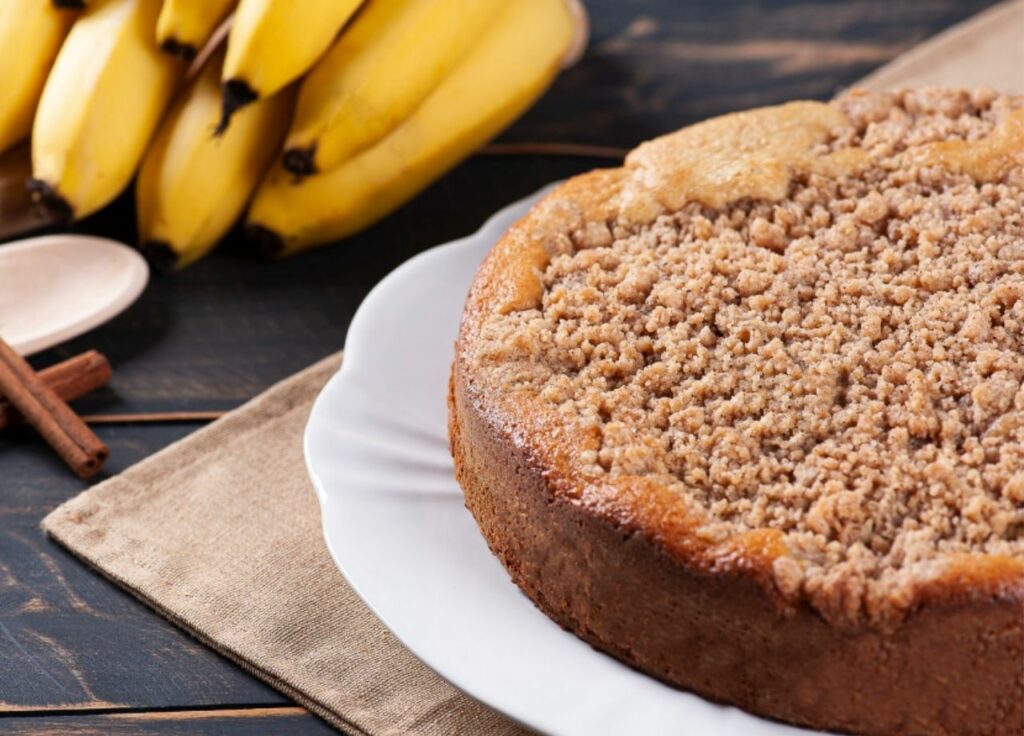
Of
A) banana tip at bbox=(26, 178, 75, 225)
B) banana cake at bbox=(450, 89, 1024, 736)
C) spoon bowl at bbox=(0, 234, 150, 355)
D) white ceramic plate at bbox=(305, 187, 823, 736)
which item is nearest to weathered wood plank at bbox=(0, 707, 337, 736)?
white ceramic plate at bbox=(305, 187, 823, 736)

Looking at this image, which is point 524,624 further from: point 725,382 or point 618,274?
point 618,274

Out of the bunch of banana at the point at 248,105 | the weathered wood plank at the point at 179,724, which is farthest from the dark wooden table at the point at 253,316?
the bunch of banana at the point at 248,105

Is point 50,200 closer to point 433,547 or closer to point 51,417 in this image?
point 51,417

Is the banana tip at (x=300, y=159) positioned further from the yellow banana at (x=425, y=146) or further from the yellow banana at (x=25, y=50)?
the yellow banana at (x=25, y=50)

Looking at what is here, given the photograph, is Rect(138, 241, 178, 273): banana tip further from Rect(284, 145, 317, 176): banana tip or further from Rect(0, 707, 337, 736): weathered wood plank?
Rect(0, 707, 337, 736): weathered wood plank

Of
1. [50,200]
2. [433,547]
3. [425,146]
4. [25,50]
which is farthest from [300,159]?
[433,547]

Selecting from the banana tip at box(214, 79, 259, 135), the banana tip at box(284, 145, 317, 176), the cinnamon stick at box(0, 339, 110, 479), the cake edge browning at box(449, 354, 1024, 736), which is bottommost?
the cake edge browning at box(449, 354, 1024, 736)
